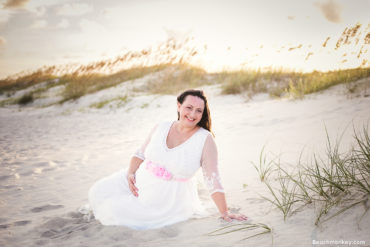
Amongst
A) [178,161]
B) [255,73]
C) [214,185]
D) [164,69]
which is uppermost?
[164,69]

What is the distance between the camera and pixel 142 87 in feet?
40.4

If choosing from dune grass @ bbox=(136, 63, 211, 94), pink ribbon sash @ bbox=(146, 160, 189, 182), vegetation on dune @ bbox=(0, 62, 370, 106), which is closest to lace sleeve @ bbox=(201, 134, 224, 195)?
pink ribbon sash @ bbox=(146, 160, 189, 182)

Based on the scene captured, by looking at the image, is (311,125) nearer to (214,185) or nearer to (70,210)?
(214,185)

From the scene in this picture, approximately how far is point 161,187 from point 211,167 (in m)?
0.49

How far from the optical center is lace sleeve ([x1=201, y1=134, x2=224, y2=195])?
195cm

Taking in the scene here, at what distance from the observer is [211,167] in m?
1.98

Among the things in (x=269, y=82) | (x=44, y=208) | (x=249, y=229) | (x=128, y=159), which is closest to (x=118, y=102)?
(x=269, y=82)

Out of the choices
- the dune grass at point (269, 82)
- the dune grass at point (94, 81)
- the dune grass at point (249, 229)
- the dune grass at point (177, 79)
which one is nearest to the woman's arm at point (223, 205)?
the dune grass at point (249, 229)

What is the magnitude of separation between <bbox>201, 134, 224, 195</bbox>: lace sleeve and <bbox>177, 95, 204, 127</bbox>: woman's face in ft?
0.62

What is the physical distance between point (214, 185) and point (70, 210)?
156 centimetres

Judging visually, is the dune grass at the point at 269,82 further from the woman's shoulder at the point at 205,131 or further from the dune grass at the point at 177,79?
the woman's shoulder at the point at 205,131

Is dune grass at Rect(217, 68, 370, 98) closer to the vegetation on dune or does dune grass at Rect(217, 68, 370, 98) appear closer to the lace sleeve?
the vegetation on dune

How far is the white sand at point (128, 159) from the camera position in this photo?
1772mm

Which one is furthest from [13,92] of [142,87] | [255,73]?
[255,73]
